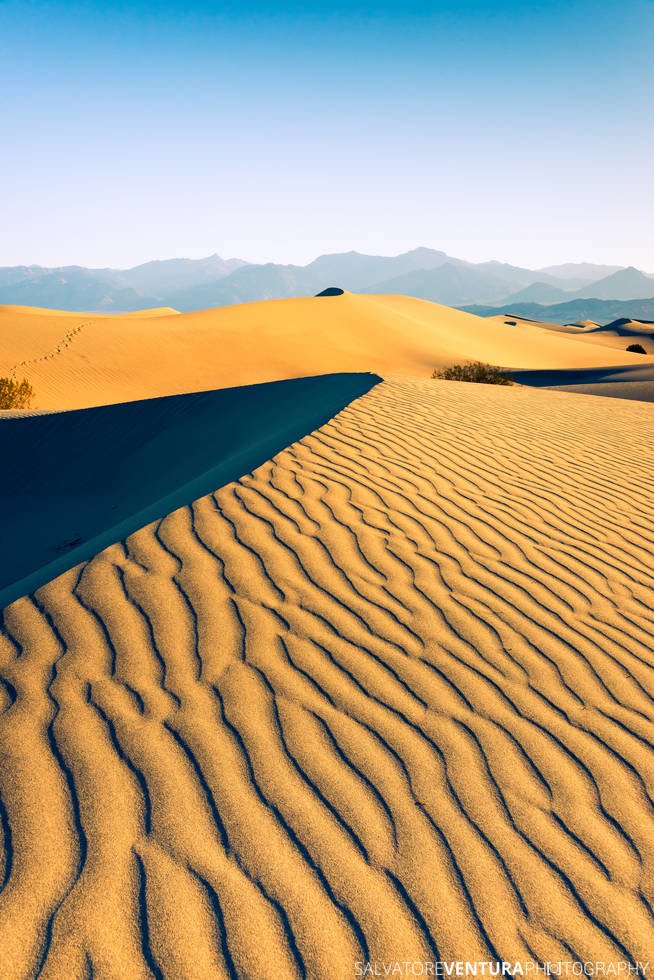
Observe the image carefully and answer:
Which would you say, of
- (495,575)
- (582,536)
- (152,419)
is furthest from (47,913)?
(152,419)

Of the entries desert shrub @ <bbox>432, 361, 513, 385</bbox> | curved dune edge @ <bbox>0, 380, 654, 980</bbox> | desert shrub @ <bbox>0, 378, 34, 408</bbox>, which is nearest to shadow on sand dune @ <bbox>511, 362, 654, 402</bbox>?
Answer: desert shrub @ <bbox>432, 361, 513, 385</bbox>

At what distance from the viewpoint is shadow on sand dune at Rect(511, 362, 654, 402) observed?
59.9ft

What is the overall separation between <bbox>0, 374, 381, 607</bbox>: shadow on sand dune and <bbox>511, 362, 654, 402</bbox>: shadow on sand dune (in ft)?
37.2

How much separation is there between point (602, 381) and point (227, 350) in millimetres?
14522

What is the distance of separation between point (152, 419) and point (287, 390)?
2.09m

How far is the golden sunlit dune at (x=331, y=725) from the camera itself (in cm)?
180

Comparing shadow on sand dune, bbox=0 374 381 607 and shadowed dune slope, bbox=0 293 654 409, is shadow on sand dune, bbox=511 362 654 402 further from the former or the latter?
shadow on sand dune, bbox=0 374 381 607

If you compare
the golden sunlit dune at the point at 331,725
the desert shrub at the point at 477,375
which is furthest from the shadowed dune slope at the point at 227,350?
the golden sunlit dune at the point at 331,725

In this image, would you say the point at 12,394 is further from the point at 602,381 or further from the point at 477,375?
the point at 602,381

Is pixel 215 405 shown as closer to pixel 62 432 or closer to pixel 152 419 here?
pixel 152 419

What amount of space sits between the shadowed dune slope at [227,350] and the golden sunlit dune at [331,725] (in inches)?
658

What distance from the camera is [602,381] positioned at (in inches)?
833

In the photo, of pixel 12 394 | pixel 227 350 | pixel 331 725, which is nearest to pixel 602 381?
pixel 227 350

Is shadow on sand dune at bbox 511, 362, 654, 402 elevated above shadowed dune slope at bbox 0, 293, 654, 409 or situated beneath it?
situated beneath
